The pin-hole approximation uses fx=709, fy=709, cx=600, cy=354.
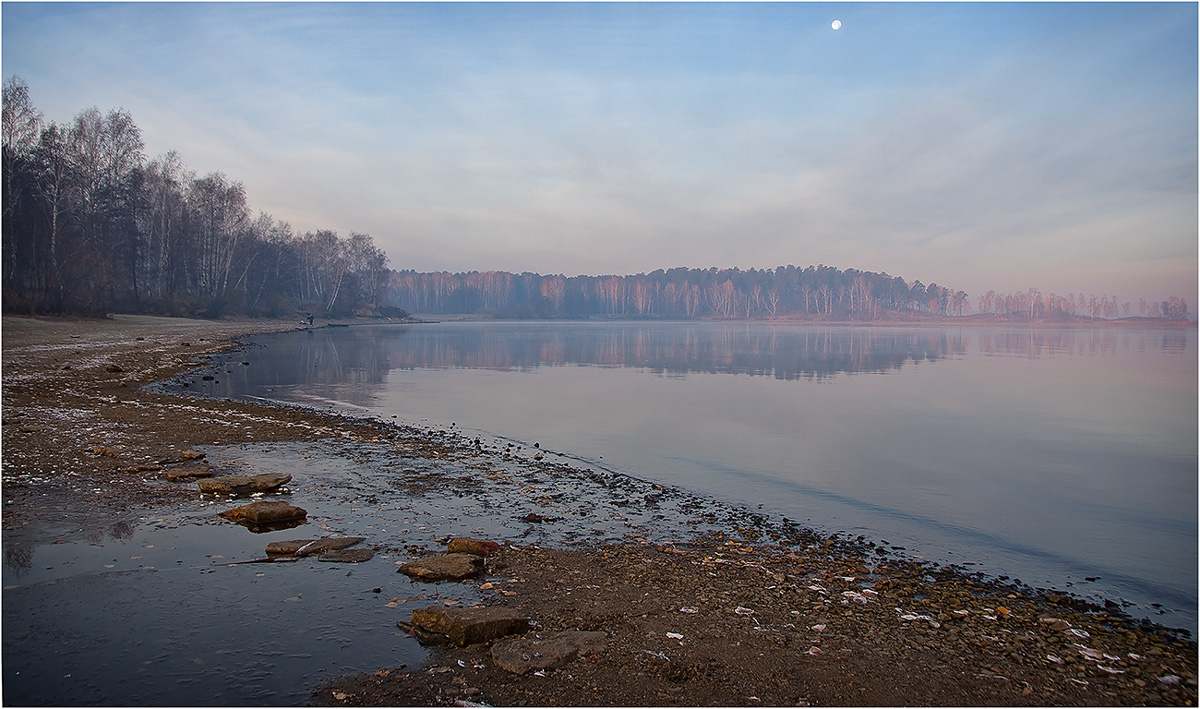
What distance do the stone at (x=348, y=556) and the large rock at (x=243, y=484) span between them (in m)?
2.64

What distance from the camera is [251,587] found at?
5695 millimetres

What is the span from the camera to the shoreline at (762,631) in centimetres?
432

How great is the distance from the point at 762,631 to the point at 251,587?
402 centimetres

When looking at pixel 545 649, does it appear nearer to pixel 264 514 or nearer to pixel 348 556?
pixel 348 556

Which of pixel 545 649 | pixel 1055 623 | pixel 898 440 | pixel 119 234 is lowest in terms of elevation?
pixel 898 440

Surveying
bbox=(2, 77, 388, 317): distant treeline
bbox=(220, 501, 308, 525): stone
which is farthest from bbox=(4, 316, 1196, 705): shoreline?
bbox=(2, 77, 388, 317): distant treeline

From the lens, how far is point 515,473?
1080 centimetres

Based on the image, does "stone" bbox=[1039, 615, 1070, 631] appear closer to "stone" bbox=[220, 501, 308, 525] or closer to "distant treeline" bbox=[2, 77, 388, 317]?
"stone" bbox=[220, 501, 308, 525]

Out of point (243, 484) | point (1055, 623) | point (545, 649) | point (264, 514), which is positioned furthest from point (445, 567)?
point (1055, 623)

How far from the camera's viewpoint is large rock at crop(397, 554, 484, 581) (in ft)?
19.6

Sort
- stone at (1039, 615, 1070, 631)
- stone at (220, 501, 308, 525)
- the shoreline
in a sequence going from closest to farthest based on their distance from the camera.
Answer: the shoreline → stone at (1039, 615, 1070, 631) → stone at (220, 501, 308, 525)

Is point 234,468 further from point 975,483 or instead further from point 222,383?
point 222,383

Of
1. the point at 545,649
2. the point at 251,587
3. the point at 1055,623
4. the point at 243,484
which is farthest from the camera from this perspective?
the point at 243,484

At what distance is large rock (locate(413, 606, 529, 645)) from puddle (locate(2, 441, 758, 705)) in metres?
0.17
